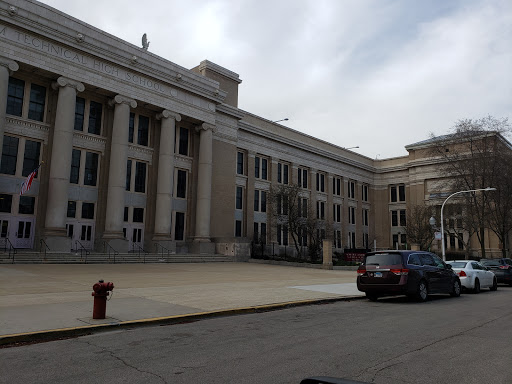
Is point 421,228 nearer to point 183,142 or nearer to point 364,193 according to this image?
point 364,193

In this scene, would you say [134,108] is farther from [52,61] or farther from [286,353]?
[286,353]

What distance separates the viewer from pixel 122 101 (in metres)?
34.7

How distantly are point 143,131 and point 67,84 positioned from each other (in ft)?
28.0

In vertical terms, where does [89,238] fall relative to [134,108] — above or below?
below

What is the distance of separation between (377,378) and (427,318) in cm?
583

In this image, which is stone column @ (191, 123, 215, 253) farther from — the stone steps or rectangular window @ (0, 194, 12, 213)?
rectangular window @ (0, 194, 12, 213)

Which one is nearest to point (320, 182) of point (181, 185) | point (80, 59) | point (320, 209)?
point (320, 209)

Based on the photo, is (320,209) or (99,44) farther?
(320,209)

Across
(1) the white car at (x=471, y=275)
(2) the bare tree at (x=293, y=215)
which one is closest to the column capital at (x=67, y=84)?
(2) the bare tree at (x=293, y=215)

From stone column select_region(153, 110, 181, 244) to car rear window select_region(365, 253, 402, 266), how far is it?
967 inches

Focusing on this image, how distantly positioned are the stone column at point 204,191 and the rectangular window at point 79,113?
10.9 meters

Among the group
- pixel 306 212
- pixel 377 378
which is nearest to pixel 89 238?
pixel 306 212

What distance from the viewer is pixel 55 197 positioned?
1179 inches

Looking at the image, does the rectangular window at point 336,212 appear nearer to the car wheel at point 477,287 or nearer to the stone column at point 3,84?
the car wheel at point 477,287
